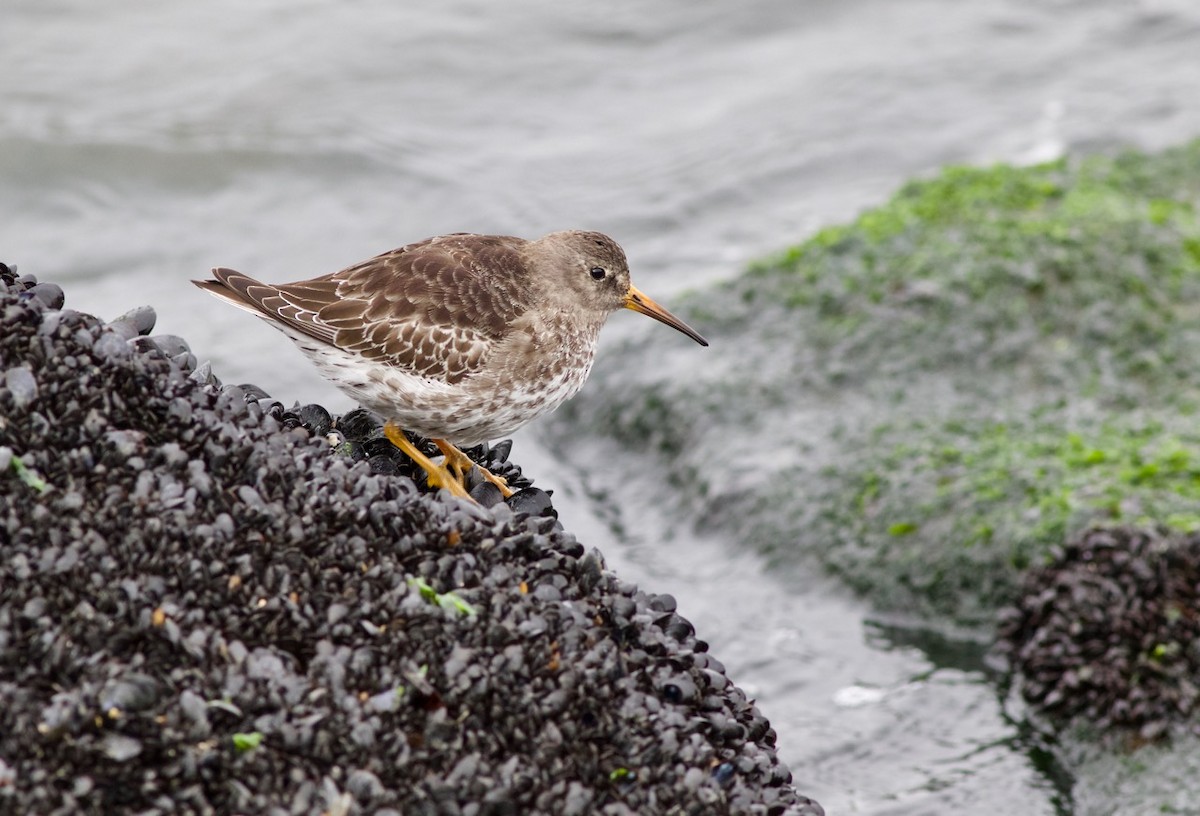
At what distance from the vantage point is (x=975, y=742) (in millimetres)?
6793

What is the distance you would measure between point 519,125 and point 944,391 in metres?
6.91

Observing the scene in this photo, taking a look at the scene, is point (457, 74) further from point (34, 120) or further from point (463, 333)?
point (463, 333)

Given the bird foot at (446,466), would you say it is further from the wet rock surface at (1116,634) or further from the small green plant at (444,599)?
the wet rock surface at (1116,634)

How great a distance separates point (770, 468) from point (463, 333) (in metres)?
3.18

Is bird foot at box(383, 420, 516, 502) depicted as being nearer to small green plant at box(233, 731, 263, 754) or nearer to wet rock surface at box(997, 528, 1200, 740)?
small green plant at box(233, 731, 263, 754)

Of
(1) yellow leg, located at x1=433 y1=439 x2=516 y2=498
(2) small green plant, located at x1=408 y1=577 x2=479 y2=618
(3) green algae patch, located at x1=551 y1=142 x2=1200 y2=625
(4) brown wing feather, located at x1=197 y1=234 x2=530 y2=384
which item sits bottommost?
(3) green algae patch, located at x1=551 y1=142 x2=1200 y2=625

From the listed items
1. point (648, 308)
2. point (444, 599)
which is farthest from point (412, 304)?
point (444, 599)

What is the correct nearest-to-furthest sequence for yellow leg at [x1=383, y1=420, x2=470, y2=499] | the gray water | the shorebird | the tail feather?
yellow leg at [x1=383, y1=420, x2=470, y2=499]
the shorebird
the tail feather
the gray water

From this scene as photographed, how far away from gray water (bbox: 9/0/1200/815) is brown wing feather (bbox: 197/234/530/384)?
279 cm

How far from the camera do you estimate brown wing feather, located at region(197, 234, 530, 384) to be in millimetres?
5840

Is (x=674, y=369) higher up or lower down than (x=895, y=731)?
higher up

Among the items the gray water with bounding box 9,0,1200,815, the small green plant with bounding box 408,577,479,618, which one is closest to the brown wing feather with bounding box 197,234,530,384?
the small green plant with bounding box 408,577,479,618

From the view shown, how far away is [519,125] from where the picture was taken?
46.9 ft

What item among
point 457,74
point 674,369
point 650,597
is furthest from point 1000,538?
point 457,74
